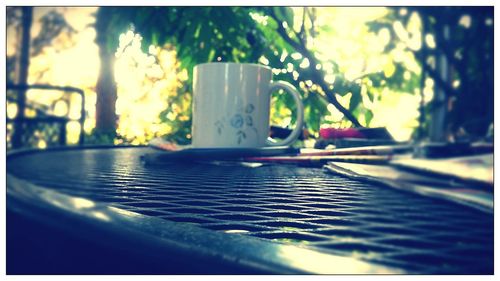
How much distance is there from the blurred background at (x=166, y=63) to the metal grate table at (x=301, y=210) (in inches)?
1.5

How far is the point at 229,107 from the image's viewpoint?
1.86 ft

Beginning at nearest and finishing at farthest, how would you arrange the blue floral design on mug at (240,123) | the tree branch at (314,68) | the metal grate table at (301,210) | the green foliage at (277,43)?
the metal grate table at (301,210) → the green foliage at (277,43) → the blue floral design on mug at (240,123) → the tree branch at (314,68)

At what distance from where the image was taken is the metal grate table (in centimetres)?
19

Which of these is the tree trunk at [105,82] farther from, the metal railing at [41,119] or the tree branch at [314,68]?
the tree branch at [314,68]

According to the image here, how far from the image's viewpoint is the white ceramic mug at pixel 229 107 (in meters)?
0.56

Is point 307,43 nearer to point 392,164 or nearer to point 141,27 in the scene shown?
point 141,27

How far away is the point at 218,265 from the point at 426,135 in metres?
0.12

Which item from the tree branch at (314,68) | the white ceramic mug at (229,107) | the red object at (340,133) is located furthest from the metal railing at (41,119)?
the tree branch at (314,68)

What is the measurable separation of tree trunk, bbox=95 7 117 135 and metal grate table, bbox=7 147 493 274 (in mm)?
49

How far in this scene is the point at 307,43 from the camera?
33.1 inches

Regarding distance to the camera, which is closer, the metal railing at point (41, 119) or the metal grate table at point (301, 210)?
the metal grate table at point (301, 210)

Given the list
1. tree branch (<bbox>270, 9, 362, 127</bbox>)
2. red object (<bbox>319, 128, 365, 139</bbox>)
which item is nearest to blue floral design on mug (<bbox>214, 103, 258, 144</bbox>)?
red object (<bbox>319, 128, 365, 139</bbox>)
